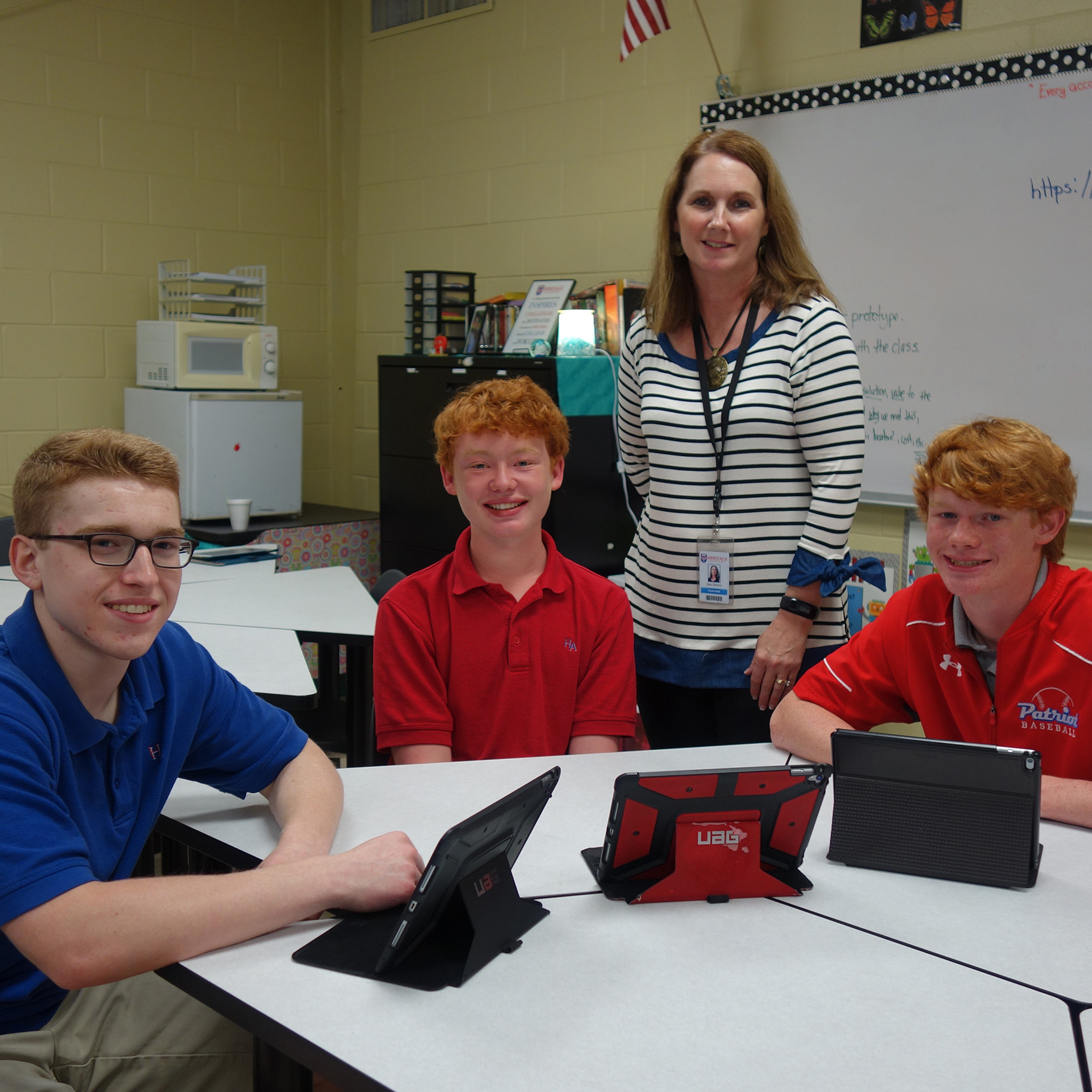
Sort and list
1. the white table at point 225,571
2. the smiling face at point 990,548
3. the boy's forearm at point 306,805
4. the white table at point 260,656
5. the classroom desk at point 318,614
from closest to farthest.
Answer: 1. the boy's forearm at point 306,805
2. the smiling face at point 990,548
3. the white table at point 260,656
4. the classroom desk at point 318,614
5. the white table at point 225,571

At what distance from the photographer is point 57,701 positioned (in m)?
1.20

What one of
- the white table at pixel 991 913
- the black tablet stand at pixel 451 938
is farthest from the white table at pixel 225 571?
the white table at pixel 991 913

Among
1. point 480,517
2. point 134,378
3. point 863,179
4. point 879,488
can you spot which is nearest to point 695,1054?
point 480,517

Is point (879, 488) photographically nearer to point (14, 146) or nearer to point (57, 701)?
point (57, 701)

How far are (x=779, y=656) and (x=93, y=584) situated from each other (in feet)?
3.82

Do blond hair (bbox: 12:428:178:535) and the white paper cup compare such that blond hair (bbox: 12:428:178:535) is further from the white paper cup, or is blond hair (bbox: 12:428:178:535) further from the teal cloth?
the white paper cup

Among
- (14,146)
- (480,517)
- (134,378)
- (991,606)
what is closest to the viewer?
(991,606)

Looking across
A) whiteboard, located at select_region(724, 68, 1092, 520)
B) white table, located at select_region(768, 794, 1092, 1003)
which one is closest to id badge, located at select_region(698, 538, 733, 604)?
white table, located at select_region(768, 794, 1092, 1003)

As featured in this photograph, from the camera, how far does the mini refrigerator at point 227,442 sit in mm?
4070

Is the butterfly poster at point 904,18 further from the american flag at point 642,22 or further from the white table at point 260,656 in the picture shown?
the white table at point 260,656

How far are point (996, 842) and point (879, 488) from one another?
2164 mm

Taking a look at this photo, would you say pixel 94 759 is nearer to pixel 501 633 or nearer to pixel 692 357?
pixel 501 633

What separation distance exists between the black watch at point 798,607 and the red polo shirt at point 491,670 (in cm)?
33

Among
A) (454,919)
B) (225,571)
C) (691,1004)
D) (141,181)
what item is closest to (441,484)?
(225,571)
